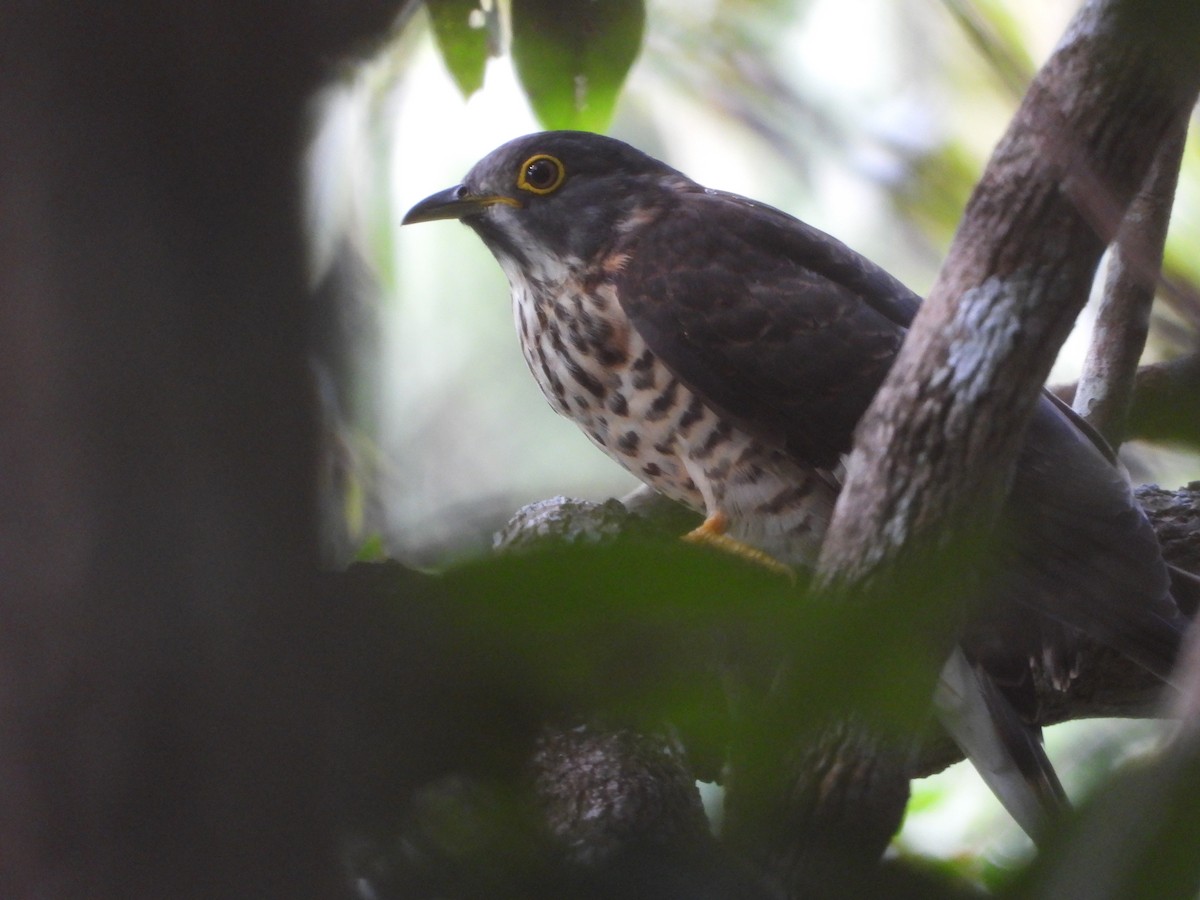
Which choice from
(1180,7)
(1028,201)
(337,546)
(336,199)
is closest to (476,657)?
(337,546)

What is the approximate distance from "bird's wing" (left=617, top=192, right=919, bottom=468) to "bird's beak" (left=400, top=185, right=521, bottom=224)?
47 centimetres

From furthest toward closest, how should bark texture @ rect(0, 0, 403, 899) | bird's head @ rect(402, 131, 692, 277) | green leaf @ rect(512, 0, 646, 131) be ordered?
bird's head @ rect(402, 131, 692, 277) < green leaf @ rect(512, 0, 646, 131) < bark texture @ rect(0, 0, 403, 899)

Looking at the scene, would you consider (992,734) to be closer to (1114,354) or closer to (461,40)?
(1114,354)

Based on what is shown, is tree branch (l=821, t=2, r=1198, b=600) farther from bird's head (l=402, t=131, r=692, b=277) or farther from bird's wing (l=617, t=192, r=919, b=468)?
bird's head (l=402, t=131, r=692, b=277)

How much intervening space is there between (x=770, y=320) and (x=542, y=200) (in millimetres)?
776

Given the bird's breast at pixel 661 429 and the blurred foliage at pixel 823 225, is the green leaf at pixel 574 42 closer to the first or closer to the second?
the blurred foliage at pixel 823 225

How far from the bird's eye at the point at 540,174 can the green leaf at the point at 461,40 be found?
0.70 meters

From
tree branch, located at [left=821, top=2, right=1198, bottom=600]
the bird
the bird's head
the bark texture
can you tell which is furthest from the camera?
the bird's head

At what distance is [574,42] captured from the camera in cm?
223

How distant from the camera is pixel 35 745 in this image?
0.68m

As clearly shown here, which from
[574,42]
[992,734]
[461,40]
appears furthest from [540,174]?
[992,734]

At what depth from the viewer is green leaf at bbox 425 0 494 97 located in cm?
228

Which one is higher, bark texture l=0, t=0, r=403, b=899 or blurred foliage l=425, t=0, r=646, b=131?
blurred foliage l=425, t=0, r=646, b=131

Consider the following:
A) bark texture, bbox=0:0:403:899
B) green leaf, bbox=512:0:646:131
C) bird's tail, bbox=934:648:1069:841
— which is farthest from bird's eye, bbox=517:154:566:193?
bark texture, bbox=0:0:403:899
